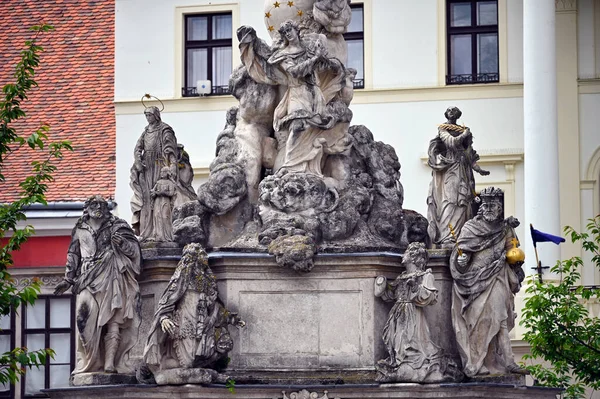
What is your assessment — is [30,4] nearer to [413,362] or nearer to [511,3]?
[511,3]

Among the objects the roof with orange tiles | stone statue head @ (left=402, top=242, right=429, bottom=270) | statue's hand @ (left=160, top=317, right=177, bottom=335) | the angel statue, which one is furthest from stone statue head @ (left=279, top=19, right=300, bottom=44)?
the roof with orange tiles

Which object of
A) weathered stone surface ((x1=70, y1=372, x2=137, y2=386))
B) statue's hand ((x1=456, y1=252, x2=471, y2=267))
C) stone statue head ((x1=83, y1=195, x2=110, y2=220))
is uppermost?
stone statue head ((x1=83, y1=195, x2=110, y2=220))

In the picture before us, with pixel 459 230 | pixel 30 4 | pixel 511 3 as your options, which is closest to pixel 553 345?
pixel 459 230

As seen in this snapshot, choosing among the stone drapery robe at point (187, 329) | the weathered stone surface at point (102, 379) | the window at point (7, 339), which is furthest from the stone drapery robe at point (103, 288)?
the window at point (7, 339)

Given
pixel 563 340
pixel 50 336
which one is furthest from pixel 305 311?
pixel 50 336

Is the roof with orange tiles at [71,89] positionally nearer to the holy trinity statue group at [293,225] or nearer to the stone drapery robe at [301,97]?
the holy trinity statue group at [293,225]

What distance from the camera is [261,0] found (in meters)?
51.8

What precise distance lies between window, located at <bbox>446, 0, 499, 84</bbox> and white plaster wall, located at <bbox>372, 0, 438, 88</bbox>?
24.1 inches

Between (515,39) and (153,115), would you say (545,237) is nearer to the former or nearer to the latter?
(515,39)

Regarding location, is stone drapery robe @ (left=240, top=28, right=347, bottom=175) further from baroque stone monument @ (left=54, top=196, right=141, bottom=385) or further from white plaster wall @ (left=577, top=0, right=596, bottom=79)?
white plaster wall @ (left=577, top=0, right=596, bottom=79)

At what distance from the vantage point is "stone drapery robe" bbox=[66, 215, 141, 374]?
87.4 feet

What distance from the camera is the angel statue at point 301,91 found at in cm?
2723

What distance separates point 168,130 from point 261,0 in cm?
2389

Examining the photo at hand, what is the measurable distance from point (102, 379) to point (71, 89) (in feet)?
91.2
